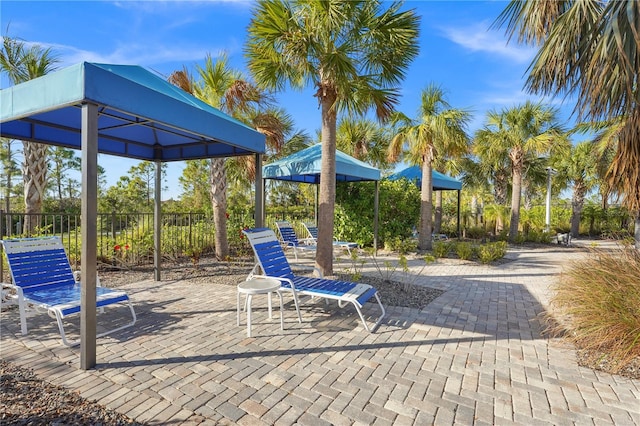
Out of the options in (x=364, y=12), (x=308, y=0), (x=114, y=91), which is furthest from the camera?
(x=364, y=12)

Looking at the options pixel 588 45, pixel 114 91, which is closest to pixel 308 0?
pixel 114 91

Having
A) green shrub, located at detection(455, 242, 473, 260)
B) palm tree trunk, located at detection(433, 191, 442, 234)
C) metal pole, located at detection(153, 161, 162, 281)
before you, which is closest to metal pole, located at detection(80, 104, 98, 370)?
metal pole, located at detection(153, 161, 162, 281)

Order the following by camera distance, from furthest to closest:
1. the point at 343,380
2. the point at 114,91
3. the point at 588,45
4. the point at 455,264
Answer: the point at 455,264, the point at 588,45, the point at 114,91, the point at 343,380

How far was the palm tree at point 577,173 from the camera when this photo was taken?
17.8m

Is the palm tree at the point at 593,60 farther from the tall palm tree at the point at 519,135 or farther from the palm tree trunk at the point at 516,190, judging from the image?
the palm tree trunk at the point at 516,190

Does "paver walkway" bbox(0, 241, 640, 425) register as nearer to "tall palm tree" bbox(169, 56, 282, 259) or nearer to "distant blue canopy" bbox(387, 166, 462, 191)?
"tall palm tree" bbox(169, 56, 282, 259)

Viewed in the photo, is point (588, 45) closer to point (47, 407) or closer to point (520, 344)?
point (520, 344)

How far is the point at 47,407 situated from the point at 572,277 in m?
5.93

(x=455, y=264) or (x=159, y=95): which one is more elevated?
(x=159, y=95)

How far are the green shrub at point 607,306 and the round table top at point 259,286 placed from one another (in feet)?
11.4

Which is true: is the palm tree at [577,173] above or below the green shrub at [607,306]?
above

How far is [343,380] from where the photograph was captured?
286 centimetres

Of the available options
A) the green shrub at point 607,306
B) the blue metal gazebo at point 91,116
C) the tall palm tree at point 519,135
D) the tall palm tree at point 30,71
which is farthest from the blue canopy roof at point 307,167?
the tall palm tree at point 519,135

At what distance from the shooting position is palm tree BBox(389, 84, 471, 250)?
1006 cm
